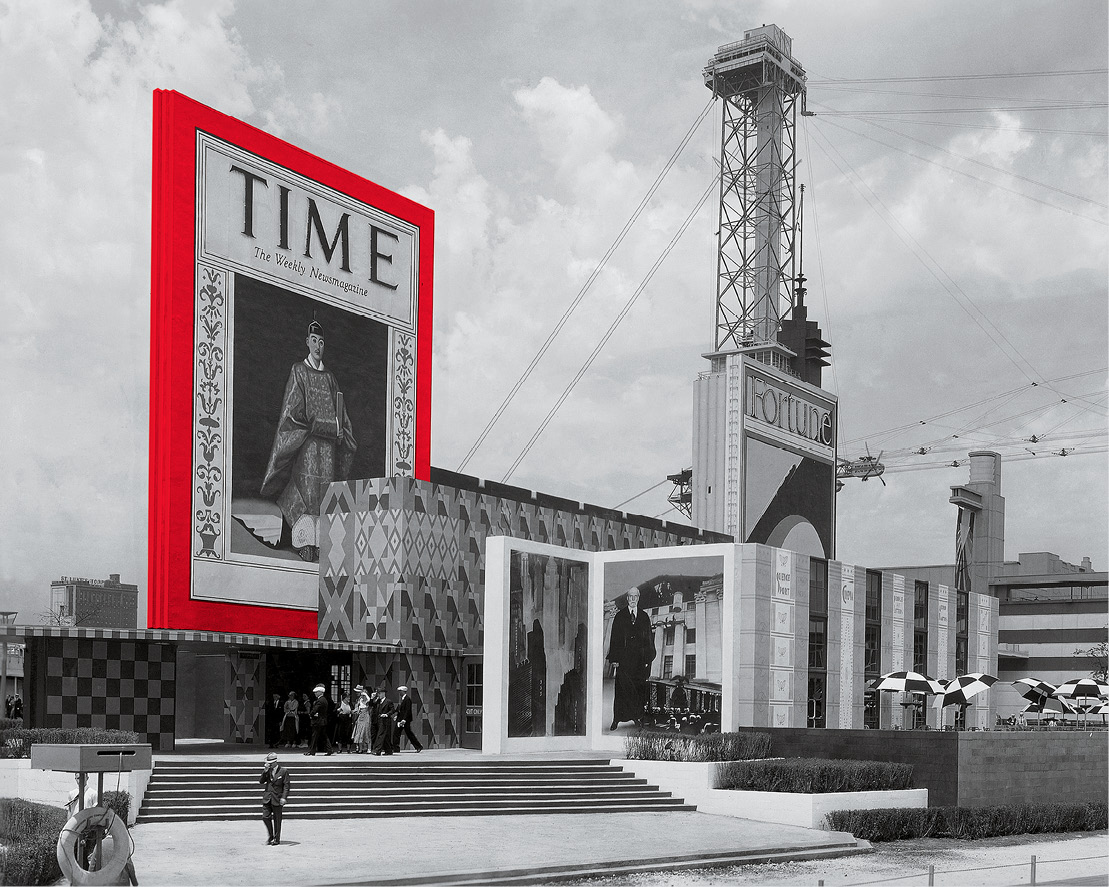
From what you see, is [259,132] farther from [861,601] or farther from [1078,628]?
[1078,628]

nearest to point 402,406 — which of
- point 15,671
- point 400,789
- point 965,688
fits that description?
point 965,688

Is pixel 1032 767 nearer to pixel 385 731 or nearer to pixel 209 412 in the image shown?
pixel 385 731

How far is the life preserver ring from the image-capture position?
1592cm

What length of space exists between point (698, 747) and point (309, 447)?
53.3ft

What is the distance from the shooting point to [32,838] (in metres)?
18.3

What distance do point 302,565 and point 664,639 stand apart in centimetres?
1113

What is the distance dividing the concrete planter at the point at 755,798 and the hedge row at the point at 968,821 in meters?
0.39

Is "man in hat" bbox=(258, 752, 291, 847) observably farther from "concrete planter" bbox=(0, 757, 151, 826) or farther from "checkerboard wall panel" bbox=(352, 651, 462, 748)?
"checkerboard wall panel" bbox=(352, 651, 462, 748)

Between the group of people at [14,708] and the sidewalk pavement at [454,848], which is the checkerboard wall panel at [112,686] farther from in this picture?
the group of people at [14,708]

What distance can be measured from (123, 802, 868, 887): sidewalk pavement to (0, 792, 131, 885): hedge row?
1.07 m

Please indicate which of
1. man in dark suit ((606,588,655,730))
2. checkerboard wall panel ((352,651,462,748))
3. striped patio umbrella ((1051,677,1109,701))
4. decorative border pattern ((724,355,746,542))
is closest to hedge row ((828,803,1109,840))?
striped patio umbrella ((1051,677,1109,701))

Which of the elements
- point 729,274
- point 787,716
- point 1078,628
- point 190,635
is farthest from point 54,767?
point 1078,628

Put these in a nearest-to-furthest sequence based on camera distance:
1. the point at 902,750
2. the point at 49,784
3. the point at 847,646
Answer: the point at 49,784 → the point at 902,750 → the point at 847,646

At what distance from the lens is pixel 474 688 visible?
37125 millimetres
